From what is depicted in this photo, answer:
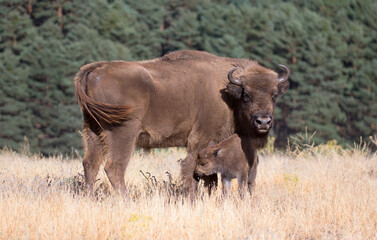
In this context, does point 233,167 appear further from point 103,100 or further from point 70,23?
point 70,23

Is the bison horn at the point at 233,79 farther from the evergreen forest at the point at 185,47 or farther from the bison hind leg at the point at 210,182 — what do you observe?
the evergreen forest at the point at 185,47

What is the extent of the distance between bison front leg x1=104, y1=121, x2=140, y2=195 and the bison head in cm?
162

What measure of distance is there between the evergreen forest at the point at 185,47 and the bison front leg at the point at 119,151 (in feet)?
97.3

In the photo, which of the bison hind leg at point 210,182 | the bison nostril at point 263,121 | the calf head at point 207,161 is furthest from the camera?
the bison hind leg at point 210,182

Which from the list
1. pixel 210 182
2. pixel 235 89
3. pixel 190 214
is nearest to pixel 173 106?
pixel 235 89

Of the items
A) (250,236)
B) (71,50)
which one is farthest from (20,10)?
(250,236)

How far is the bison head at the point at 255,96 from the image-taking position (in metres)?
7.52

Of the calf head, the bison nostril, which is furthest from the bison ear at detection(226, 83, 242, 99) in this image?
the calf head

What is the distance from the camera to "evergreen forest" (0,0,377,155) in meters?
38.8

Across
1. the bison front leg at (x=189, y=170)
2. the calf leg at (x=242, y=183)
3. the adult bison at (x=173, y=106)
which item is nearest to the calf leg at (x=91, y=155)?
the adult bison at (x=173, y=106)

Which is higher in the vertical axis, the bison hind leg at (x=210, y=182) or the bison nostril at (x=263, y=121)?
the bison nostril at (x=263, y=121)

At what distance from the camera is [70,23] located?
141 feet

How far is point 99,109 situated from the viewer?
7098 mm

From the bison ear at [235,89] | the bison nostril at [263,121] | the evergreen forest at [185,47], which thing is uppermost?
the bison ear at [235,89]
